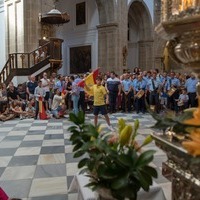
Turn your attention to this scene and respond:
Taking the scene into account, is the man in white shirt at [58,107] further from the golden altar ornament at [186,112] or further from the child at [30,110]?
the golden altar ornament at [186,112]

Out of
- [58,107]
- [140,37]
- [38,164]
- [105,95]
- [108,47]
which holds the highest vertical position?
[140,37]

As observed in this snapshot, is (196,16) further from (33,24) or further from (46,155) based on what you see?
(33,24)

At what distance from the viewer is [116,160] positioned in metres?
1.19

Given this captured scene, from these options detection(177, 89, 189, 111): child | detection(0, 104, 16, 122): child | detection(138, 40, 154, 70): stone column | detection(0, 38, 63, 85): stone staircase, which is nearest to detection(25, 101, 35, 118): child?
detection(0, 104, 16, 122): child

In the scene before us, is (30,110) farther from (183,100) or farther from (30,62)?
(183,100)

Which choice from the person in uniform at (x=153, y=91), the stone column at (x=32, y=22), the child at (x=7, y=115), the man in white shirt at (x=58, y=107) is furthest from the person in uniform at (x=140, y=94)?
the stone column at (x=32, y=22)

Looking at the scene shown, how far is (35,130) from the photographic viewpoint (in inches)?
295

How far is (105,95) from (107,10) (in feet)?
30.4

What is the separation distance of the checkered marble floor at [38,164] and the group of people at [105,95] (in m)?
2.42

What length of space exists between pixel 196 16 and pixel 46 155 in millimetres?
4151

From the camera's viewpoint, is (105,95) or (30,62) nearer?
(105,95)

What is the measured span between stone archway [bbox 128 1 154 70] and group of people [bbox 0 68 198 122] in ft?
31.9

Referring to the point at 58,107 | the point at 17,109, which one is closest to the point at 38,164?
the point at 58,107

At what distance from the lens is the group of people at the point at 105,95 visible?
32.5ft
